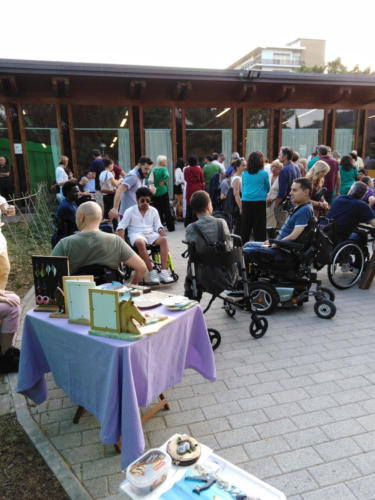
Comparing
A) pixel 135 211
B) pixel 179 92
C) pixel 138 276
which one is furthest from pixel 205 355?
pixel 179 92

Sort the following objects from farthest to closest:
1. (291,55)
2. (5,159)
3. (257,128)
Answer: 1. (291,55)
2. (257,128)
3. (5,159)

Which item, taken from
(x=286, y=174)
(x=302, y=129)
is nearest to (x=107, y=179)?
(x=286, y=174)

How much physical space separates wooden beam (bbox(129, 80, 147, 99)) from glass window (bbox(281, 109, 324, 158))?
5.04m

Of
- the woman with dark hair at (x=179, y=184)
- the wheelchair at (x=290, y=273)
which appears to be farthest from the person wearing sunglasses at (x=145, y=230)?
the woman with dark hair at (x=179, y=184)

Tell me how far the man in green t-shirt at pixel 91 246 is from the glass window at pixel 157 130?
931 cm

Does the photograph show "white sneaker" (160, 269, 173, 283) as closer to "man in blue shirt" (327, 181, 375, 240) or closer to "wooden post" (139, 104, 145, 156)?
"man in blue shirt" (327, 181, 375, 240)

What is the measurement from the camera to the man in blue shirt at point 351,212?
504 cm

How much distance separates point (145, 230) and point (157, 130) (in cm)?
761

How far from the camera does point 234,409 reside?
2.60 meters

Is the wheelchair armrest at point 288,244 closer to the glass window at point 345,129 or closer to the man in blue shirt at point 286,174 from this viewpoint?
the man in blue shirt at point 286,174

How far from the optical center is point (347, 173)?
7.17 m

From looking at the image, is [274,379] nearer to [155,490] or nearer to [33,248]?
[155,490]

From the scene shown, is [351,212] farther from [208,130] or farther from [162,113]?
[162,113]

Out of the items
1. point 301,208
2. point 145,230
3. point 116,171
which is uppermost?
point 116,171
